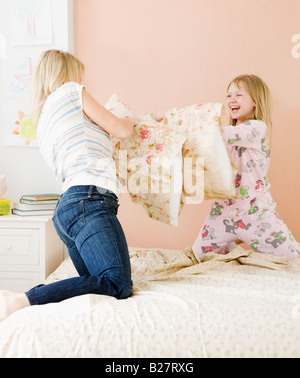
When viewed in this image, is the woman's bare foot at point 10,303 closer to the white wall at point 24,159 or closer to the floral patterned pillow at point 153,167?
the floral patterned pillow at point 153,167

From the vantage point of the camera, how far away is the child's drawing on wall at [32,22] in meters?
2.54

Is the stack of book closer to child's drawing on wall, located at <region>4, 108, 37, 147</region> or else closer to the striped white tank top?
child's drawing on wall, located at <region>4, 108, 37, 147</region>

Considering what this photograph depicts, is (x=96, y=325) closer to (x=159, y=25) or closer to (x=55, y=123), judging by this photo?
(x=55, y=123)

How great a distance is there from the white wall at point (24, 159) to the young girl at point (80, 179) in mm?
1019

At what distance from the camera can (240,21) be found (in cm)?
255

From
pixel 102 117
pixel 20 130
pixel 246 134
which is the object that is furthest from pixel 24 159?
pixel 246 134

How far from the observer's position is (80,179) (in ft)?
4.75

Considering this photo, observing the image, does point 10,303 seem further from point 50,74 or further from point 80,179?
point 50,74

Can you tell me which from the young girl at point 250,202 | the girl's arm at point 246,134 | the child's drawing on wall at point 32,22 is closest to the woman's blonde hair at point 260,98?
the young girl at point 250,202

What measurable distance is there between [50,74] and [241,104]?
1.02 m

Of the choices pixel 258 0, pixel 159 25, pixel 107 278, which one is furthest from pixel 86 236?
pixel 258 0

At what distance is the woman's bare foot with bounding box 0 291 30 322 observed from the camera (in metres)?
1.27

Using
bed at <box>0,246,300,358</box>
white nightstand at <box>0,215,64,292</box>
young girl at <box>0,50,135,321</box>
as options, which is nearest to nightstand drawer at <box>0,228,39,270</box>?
white nightstand at <box>0,215,64,292</box>
